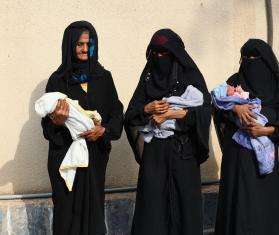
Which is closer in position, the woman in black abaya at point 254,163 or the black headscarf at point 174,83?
the black headscarf at point 174,83

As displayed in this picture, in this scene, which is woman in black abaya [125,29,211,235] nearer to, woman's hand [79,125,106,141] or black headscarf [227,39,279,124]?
woman's hand [79,125,106,141]

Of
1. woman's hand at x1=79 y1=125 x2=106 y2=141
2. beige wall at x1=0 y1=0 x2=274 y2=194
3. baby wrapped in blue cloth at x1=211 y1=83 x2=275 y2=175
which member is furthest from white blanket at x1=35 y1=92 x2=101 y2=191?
beige wall at x1=0 y1=0 x2=274 y2=194

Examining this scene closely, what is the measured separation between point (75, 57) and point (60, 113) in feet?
1.44

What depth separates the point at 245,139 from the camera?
3910 mm

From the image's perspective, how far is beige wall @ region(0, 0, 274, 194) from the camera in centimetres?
466

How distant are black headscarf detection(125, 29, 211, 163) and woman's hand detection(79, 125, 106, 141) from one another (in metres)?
0.22

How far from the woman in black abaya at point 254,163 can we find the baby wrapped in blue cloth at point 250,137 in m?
0.04

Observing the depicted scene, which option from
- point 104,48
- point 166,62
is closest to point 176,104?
point 166,62

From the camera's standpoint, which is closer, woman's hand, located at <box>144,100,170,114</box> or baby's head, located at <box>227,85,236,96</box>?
woman's hand, located at <box>144,100,170,114</box>

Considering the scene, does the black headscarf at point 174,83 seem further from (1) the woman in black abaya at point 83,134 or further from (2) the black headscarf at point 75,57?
(2) the black headscarf at point 75,57

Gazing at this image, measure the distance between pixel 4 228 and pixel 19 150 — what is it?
0.66 meters

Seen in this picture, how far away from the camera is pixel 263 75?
12.8ft

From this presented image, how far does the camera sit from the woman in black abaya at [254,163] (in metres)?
3.89

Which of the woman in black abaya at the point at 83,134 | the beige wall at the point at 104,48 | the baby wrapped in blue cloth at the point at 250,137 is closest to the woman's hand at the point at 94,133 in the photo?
the woman in black abaya at the point at 83,134
